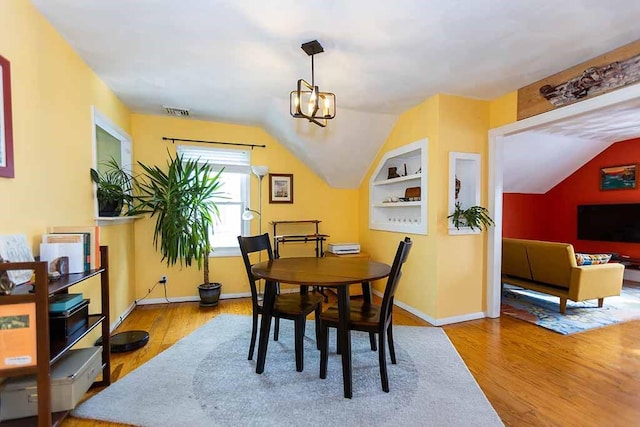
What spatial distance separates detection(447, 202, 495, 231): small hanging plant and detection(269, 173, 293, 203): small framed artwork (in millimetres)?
2188

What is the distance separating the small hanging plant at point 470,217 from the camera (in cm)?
306

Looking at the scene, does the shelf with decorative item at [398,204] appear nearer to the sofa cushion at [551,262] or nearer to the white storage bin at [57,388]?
the sofa cushion at [551,262]

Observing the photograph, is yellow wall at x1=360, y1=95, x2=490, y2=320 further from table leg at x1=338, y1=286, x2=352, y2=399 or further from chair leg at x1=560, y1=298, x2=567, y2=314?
table leg at x1=338, y1=286, x2=352, y2=399

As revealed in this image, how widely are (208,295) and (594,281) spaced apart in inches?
177

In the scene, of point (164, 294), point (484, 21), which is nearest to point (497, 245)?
point (484, 21)

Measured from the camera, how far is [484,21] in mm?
1877

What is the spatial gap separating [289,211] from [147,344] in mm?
2347

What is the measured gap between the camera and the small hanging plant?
306 cm

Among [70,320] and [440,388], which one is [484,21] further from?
[70,320]

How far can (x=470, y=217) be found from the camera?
306 centimetres

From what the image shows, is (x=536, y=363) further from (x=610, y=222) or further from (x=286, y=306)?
(x=610, y=222)

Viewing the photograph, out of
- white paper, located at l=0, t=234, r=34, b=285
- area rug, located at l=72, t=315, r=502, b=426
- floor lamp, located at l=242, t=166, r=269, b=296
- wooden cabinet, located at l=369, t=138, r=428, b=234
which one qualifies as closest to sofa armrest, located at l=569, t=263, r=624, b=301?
wooden cabinet, located at l=369, t=138, r=428, b=234

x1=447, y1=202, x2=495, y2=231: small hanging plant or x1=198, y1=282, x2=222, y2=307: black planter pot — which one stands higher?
x1=447, y1=202, x2=495, y2=231: small hanging plant

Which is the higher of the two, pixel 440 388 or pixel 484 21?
pixel 484 21
